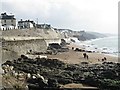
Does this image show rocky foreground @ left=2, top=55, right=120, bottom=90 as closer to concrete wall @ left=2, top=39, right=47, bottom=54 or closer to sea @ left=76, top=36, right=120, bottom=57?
concrete wall @ left=2, top=39, right=47, bottom=54

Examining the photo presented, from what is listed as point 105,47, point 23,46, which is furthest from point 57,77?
point 105,47

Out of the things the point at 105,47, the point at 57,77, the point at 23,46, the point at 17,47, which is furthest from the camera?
the point at 105,47

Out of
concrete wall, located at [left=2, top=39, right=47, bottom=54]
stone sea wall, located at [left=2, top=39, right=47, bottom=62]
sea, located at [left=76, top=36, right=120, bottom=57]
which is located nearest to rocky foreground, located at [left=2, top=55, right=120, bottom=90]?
stone sea wall, located at [left=2, top=39, right=47, bottom=62]

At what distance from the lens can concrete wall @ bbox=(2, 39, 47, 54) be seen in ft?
142

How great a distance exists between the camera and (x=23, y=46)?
159ft

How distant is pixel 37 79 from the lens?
1020 inches

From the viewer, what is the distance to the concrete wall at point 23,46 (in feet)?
142

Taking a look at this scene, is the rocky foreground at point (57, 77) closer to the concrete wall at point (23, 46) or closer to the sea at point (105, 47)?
the concrete wall at point (23, 46)

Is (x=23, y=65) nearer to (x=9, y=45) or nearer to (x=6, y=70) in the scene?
(x=6, y=70)

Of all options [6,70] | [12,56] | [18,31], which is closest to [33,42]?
[18,31]

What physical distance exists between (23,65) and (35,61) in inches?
154

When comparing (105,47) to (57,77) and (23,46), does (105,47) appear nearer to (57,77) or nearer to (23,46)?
(23,46)

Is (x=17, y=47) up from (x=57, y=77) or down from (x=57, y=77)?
up

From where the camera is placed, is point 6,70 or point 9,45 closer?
point 6,70
